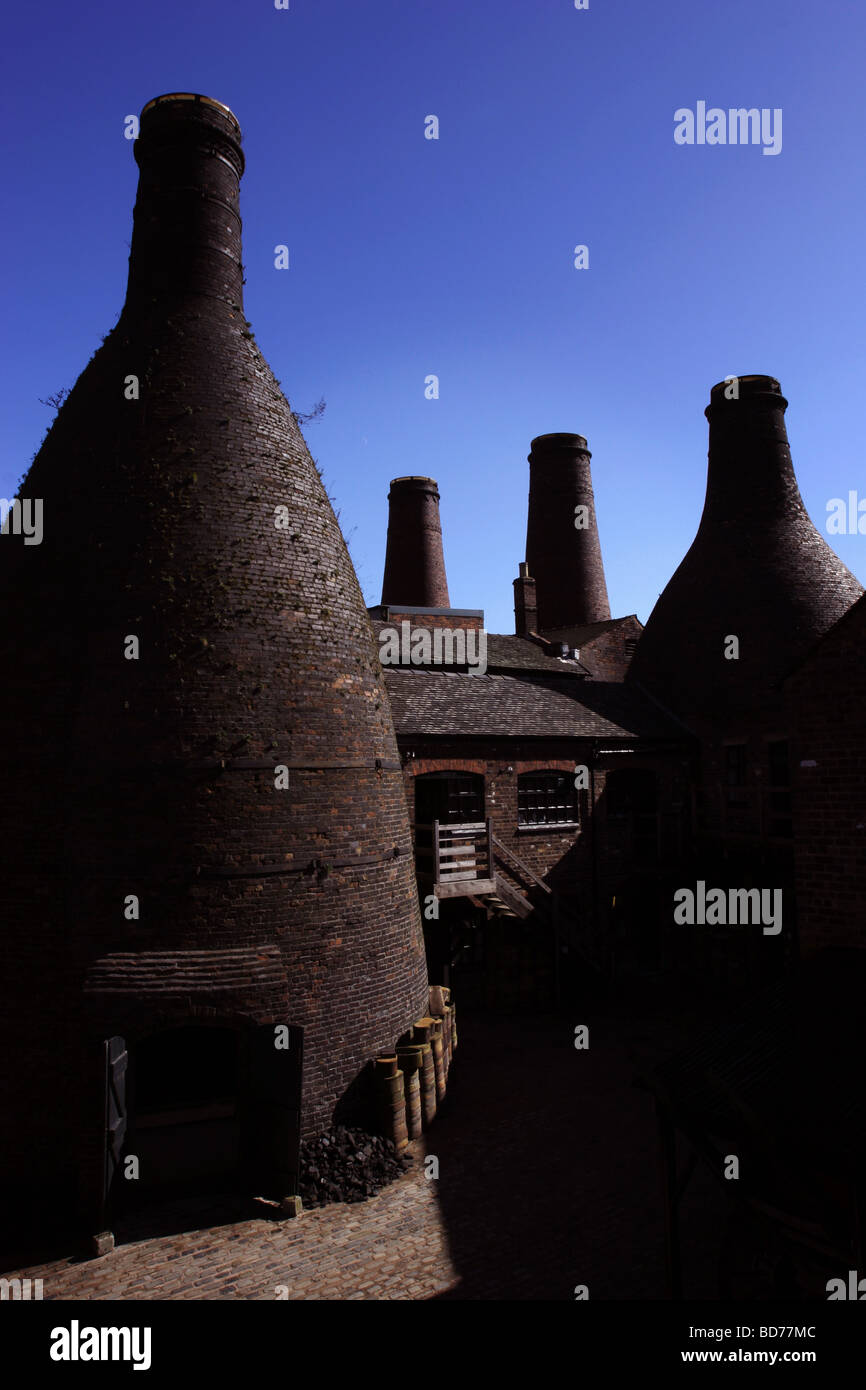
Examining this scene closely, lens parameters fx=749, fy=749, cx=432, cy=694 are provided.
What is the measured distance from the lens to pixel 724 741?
18.9 metres

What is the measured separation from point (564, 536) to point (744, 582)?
11.5 m

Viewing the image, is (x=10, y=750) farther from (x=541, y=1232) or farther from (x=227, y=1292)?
(x=541, y=1232)

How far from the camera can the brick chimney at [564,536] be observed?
29.9 meters

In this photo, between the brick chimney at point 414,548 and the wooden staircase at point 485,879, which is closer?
the wooden staircase at point 485,879

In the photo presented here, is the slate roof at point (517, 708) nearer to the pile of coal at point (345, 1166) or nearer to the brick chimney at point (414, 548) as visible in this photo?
the pile of coal at point (345, 1166)

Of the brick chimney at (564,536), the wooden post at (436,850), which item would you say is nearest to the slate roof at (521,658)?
the brick chimney at (564,536)

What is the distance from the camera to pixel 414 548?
31.0m

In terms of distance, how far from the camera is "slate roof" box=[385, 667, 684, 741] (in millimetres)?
16484

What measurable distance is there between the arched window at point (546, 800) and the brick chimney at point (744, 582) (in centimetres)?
452

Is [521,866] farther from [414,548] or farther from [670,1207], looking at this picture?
[414,548]

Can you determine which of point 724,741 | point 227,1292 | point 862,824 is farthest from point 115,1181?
point 724,741

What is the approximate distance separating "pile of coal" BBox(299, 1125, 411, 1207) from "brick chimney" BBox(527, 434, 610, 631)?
23.0 metres

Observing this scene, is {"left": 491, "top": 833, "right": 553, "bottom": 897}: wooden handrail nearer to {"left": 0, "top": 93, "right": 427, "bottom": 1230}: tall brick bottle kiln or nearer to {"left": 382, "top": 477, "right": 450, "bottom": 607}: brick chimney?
{"left": 0, "top": 93, "right": 427, "bottom": 1230}: tall brick bottle kiln

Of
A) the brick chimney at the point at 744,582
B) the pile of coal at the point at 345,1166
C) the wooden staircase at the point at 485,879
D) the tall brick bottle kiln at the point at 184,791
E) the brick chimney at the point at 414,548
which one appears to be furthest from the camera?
the brick chimney at the point at 414,548
